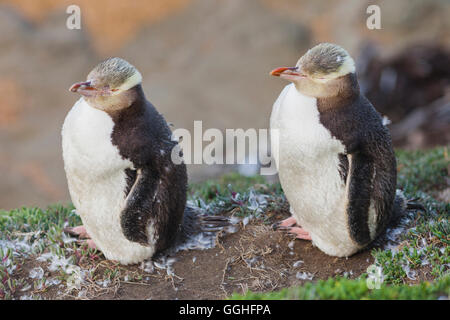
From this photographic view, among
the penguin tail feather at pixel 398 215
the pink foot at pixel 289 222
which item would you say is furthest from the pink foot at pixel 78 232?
the penguin tail feather at pixel 398 215

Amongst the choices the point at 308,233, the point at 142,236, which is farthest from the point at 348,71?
the point at 142,236

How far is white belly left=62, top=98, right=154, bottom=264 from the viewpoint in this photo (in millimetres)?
3885

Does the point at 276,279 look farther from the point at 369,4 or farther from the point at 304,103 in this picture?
the point at 369,4

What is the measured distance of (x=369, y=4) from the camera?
1362 centimetres

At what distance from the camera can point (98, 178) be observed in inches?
156

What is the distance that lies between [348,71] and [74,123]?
1.89 m

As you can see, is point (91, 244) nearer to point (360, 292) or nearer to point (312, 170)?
point (312, 170)

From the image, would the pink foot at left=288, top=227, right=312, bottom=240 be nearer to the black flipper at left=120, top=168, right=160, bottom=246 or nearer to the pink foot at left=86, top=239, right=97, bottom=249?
the black flipper at left=120, top=168, right=160, bottom=246

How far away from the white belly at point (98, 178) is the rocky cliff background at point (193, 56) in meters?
6.37

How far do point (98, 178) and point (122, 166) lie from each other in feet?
0.62

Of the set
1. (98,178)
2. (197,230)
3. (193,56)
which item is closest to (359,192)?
(197,230)

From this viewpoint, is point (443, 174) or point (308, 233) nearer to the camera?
point (308, 233)

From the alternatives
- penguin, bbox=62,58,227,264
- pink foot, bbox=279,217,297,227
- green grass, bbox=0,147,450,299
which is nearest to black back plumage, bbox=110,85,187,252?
penguin, bbox=62,58,227,264

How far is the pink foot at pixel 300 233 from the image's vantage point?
14.9 ft
